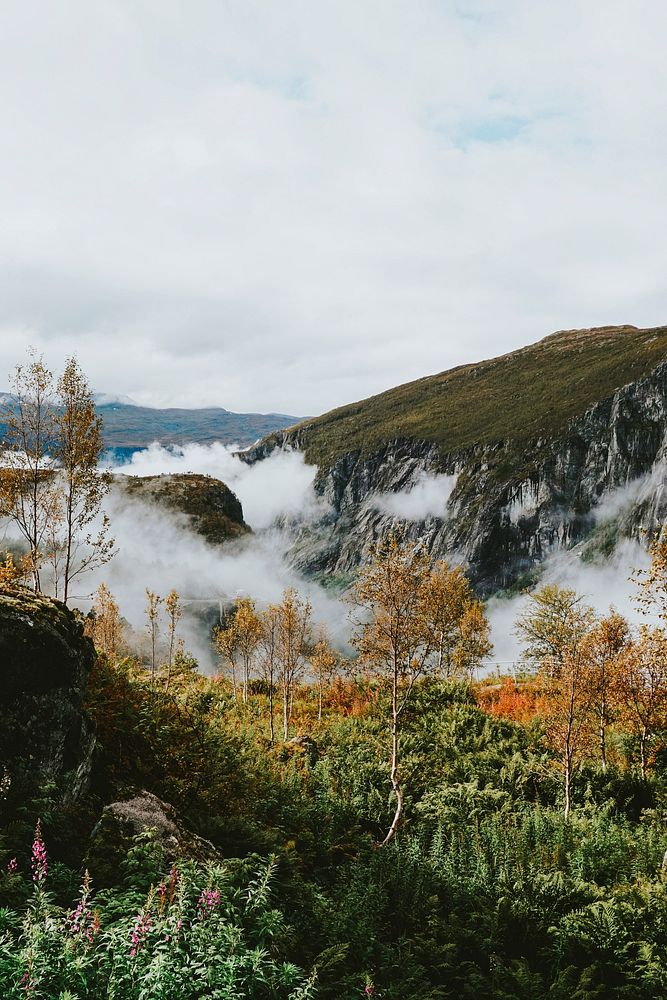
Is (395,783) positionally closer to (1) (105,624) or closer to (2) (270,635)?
(2) (270,635)

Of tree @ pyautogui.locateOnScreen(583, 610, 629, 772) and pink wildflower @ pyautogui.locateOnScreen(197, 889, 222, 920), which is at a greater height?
pink wildflower @ pyautogui.locateOnScreen(197, 889, 222, 920)

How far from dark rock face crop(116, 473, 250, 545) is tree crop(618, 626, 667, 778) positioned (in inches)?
5128

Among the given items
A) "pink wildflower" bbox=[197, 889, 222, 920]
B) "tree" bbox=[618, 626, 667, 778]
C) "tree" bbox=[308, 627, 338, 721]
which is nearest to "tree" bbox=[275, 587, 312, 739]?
"tree" bbox=[308, 627, 338, 721]

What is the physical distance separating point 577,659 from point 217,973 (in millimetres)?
21221

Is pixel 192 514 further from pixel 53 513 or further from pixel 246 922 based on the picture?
pixel 246 922

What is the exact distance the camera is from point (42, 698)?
930 cm

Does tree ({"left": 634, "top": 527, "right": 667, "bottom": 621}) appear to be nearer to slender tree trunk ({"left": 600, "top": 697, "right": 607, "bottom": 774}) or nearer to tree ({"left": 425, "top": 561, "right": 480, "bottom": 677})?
tree ({"left": 425, "top": 561, "right": 480, "bottom": 677})

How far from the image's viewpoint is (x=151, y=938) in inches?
225

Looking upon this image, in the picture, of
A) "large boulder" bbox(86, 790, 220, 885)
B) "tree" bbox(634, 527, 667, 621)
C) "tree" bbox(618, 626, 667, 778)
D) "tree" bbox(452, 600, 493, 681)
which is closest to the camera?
"large boulder" bbox(86, 790, 220, 885)

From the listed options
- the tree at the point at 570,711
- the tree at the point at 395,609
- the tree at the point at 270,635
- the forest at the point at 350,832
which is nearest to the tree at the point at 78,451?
the forest at the point at 350,832

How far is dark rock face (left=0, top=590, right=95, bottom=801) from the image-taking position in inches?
348

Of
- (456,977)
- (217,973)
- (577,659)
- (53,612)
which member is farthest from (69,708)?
(577,659)

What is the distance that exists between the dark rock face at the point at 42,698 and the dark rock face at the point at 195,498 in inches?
5432

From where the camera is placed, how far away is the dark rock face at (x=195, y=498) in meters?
144
